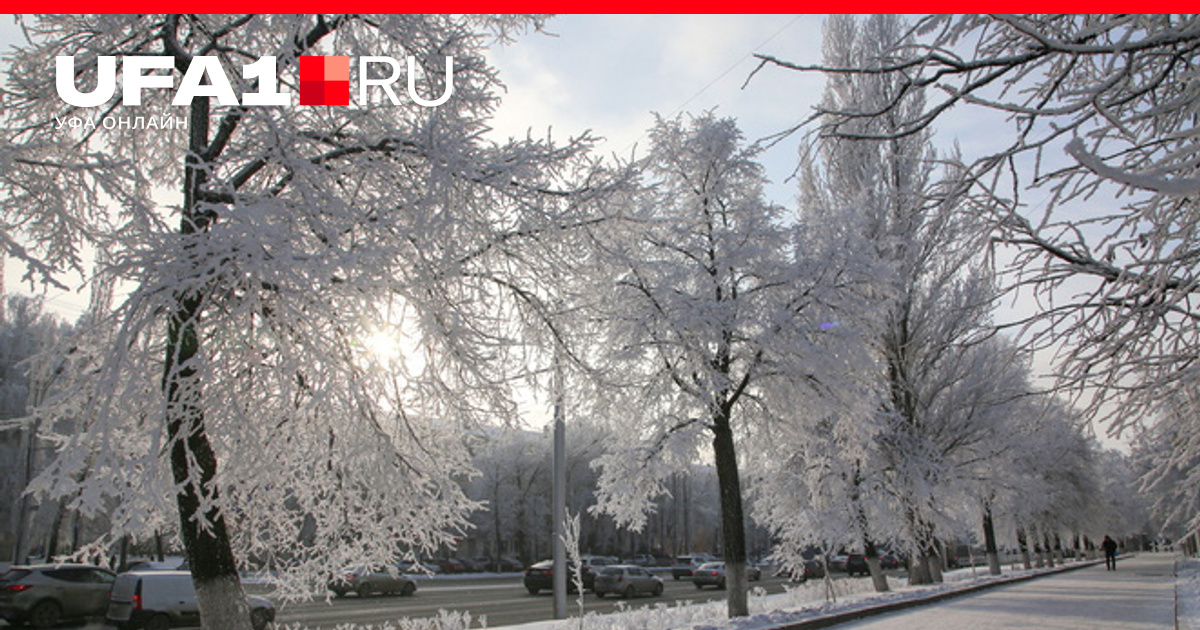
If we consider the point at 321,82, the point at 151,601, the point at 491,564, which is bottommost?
the point at 491,564

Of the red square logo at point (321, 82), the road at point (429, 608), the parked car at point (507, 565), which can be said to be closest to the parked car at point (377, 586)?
the road at point (429, 608)

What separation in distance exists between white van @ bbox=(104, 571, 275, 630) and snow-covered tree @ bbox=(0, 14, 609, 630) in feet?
25.4

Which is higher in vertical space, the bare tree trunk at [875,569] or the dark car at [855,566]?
the bare tree trunk at [875,569]

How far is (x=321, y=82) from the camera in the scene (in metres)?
7.55

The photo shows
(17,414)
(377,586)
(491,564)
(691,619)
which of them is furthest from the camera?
(491,564)

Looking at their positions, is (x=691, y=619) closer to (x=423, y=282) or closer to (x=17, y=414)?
(x=423, y=282)

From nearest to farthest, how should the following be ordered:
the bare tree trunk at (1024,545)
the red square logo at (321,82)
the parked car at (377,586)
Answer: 1. the red square logo at (321,82)
2. the parked car at (377,586)
3. the bare tree trunk at (1024,545)

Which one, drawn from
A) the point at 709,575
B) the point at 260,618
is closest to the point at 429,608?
the point at 260,618

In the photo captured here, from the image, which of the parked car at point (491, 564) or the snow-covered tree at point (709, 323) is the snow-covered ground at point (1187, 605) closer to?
the snow-covered tree at point (709, 323)

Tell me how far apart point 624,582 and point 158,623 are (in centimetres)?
1585

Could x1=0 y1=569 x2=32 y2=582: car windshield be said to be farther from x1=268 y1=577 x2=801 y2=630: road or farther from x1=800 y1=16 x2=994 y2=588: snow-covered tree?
x1=800 y1=16 x2=994 y2=588: snow-covered tree

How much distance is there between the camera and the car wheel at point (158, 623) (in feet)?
50.5

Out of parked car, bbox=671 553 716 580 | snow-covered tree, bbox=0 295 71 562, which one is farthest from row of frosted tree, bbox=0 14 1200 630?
parked car, bbox=671 553 716 580

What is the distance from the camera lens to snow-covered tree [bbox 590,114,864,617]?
44.8 feet
